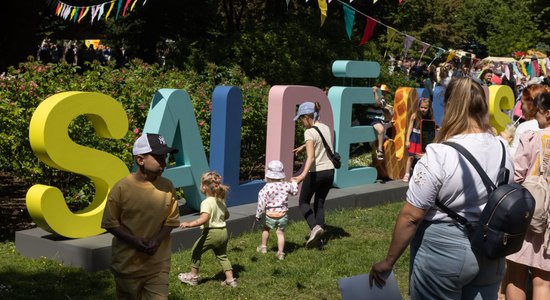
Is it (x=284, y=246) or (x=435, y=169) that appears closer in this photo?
(x=435, y=169)

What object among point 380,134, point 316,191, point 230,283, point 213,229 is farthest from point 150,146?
point 380,134

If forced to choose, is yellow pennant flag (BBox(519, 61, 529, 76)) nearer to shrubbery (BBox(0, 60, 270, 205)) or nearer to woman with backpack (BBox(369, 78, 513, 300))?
shrubbery (BBox(0, 60, 270, 205))

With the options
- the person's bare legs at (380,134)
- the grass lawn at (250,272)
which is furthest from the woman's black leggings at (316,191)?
the person's bare legs at (380,134)

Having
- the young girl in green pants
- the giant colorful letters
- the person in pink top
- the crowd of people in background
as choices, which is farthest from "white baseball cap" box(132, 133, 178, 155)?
the crowd of people in background

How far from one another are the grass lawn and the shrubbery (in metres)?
1.31

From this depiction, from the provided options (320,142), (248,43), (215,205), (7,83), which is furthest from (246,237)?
(248,43)

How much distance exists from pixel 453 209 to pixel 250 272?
3926 millimetres

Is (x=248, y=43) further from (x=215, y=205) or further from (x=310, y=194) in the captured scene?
(x=215, y=205)

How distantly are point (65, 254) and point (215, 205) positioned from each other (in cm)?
168

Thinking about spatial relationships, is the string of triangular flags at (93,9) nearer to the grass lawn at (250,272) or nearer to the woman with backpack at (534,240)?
the grass lawn at (250,272)

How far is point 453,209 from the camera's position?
13.1ft

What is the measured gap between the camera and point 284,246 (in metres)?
8.73

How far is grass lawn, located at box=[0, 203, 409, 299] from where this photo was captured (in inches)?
269

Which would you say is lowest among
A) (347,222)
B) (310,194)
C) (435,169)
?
(347,222)
